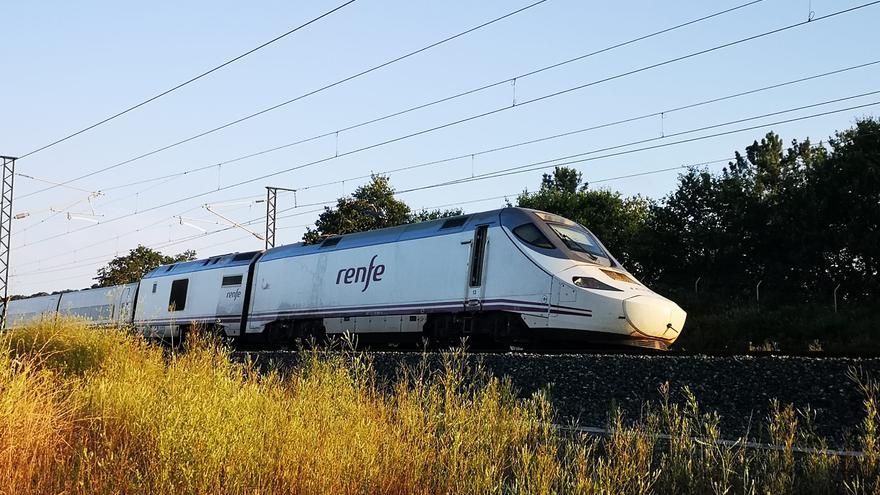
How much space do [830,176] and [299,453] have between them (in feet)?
111

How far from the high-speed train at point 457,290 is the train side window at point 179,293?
3.15 meters

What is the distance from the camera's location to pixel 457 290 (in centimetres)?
1394

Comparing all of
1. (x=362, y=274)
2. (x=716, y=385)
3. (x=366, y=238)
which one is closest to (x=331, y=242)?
(x=366, y=238)

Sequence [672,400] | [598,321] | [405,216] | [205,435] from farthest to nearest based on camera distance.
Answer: [405,216]
[598,321]
[672,400]
[205,435]

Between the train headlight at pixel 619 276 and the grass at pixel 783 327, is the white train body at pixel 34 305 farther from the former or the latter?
the train headlight at pixel 619 276

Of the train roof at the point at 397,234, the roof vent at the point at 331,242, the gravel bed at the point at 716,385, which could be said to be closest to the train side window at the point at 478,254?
the train roof at the point at 397,234

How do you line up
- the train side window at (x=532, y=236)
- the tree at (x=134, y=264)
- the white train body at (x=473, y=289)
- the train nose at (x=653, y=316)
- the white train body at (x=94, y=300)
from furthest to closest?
the tree at (x=134, y=264)
the white train body at (x=94, y=300)
the train side window at (x=532, y=236)
the white train body at (x=473, y=289)
the train nose at (x=653, y=316)

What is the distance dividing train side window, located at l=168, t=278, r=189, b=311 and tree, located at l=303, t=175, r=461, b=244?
1791cm

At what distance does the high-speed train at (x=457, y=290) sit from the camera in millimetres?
12242

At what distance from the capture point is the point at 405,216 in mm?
44531

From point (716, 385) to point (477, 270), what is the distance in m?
6.24

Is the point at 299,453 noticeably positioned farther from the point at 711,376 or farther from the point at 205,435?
the point at 711,376

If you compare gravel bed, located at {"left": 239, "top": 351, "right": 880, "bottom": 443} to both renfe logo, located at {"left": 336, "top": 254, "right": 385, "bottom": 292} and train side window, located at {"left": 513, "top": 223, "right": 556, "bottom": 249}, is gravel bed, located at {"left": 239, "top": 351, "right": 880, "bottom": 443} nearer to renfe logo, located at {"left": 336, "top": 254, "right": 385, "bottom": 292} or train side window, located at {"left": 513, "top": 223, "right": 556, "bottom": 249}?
train side window, located at {"left": 513, "top": 223, "right": 556, "bottom": 249}

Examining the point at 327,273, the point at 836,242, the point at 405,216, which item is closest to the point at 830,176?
the point at 836,242
